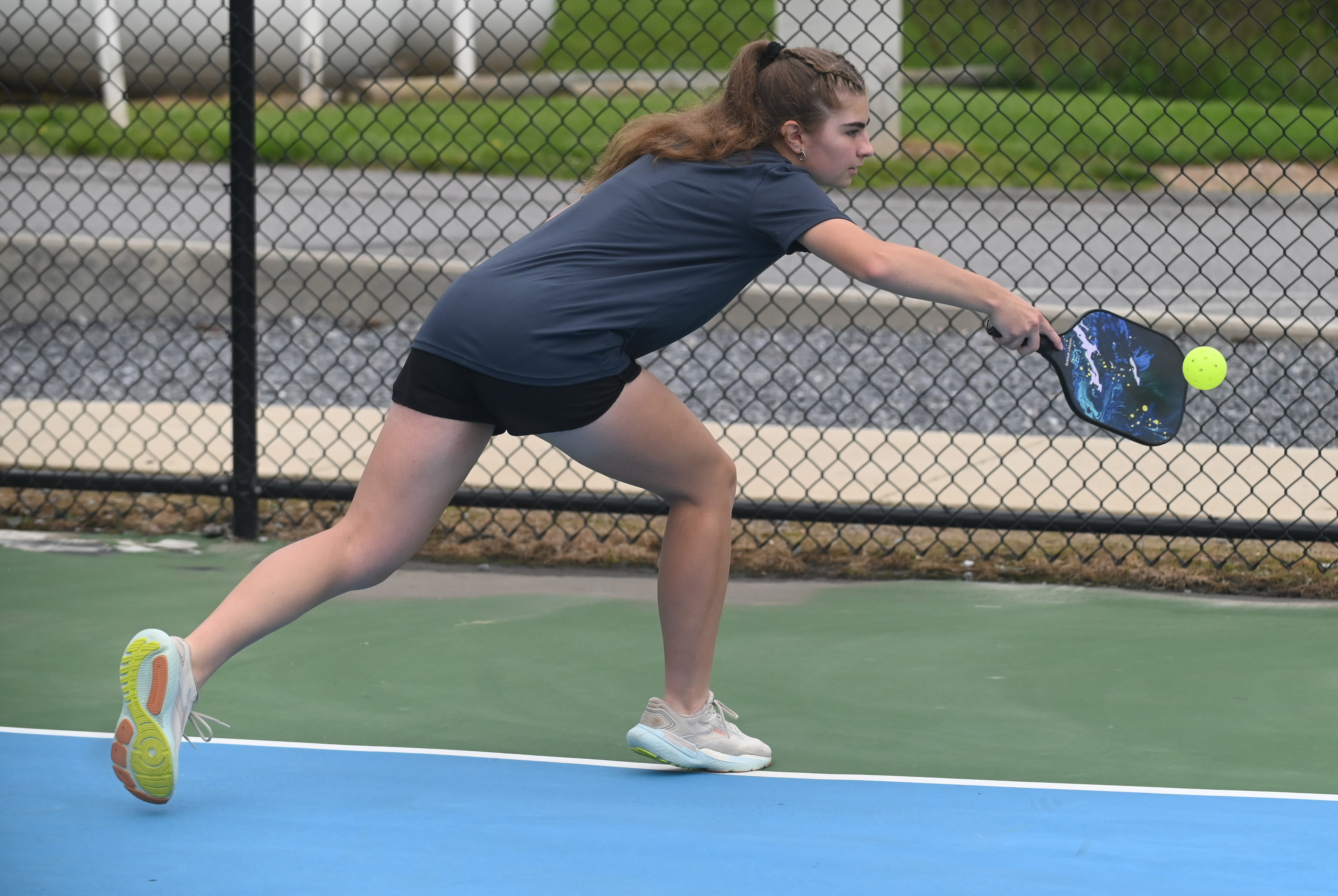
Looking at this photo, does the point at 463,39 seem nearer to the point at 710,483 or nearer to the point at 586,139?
the point at 586,139

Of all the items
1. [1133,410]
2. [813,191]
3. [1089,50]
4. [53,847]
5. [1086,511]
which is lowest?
[53,847]

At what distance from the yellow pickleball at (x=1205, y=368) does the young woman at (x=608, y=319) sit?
44cm

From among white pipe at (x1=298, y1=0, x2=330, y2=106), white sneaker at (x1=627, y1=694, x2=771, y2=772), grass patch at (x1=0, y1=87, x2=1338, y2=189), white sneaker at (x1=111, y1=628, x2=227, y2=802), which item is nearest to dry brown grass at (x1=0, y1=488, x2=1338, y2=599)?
white sneaker at (x1=627, y1=694, x2=771, y2=772)

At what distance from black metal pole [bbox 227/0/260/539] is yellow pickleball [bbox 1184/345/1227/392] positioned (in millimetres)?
3035

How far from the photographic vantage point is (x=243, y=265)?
5070 millimetres

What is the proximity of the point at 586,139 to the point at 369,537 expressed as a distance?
11.2 metres

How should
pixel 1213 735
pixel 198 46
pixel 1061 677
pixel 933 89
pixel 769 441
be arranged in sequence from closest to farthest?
1. pixel 1213 735
2. pixel 1061 677
3. pixel 769 441
4. pixel 198 46
5. pixel 933 89

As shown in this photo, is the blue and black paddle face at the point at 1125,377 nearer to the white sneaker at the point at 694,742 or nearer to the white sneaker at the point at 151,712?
the white sneaker at the point at 694,742

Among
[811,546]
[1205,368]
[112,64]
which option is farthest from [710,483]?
[112,64]

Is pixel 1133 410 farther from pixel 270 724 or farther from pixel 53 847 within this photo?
pixel 53 847

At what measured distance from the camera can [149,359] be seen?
8.16m

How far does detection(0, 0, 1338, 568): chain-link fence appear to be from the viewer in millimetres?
5176

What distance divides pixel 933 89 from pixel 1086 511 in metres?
14.0

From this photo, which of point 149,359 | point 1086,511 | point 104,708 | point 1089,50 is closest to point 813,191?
point 104,708
